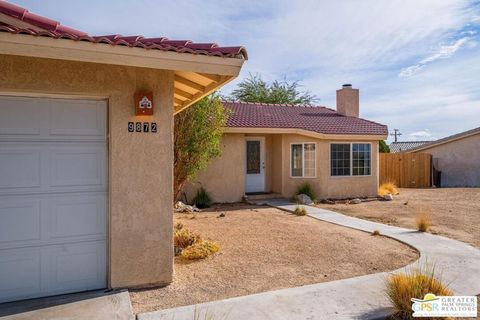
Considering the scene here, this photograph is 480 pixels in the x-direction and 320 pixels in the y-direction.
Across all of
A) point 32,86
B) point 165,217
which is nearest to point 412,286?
point 165,217

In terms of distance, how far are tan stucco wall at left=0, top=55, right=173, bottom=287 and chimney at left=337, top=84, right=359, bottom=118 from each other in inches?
636

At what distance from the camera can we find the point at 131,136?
17.1ft

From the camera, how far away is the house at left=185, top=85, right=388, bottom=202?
50.7 ft

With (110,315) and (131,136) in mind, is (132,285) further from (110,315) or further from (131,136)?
(131,136)

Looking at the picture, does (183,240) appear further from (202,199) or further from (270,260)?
(202,199)

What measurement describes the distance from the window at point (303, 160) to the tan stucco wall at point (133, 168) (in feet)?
38.5

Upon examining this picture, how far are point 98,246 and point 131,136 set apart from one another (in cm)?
168

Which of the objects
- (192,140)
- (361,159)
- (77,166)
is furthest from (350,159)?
(77,166)

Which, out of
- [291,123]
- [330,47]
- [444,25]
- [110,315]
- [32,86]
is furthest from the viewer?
[291,123]

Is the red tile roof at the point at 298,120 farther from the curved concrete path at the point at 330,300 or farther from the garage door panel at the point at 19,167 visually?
the garage door panel at the point at 19,167

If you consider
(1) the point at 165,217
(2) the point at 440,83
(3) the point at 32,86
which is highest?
(2) the point at 440,83

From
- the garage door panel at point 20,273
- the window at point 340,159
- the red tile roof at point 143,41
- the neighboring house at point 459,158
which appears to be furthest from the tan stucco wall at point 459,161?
the garage door panel at point 20,273

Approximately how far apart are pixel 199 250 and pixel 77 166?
2.93 m

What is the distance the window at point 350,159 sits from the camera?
54.2ft
